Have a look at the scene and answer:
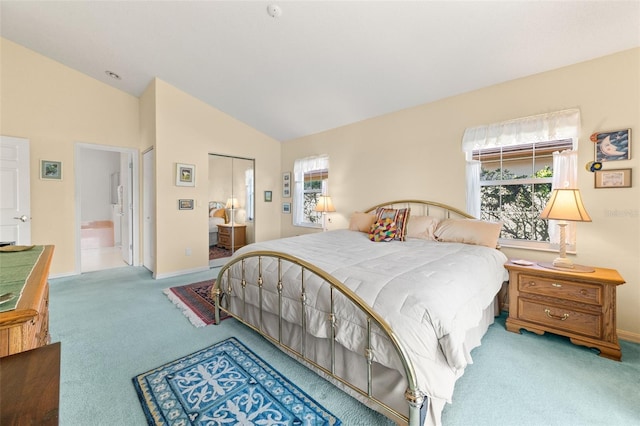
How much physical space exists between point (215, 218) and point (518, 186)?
4.60 meters

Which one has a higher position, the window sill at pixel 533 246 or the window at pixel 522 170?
the window at pixel 522 170

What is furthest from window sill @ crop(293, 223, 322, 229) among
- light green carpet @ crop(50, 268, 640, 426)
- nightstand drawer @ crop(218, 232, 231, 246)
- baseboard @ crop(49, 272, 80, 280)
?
baseboard @ crop(49, 272, 80, 280)

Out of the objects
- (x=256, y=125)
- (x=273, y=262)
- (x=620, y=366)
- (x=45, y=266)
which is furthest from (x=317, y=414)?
(x=256, y=125)

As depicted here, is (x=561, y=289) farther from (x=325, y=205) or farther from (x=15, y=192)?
(x=15, y=192)

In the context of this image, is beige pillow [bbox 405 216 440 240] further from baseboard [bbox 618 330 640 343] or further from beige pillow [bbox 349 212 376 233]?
baseboard [bbox 618 330 640 343]

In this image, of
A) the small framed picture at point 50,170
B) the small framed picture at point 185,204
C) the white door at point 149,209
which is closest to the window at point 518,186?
the small framed picture at point 185,204

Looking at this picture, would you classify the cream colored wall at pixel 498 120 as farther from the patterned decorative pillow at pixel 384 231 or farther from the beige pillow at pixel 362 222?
the patterned decorative pillow at pixel 384 231

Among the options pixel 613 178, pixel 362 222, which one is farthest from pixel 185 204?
pixel 613 178

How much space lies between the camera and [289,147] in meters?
5.71

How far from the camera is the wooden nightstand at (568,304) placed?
6.87ft

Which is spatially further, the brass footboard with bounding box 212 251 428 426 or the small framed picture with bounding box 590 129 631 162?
the small framed picture with bounding box 590 129 631 162

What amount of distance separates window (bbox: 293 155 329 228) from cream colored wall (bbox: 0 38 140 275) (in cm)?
331

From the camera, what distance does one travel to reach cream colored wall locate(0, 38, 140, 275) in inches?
148

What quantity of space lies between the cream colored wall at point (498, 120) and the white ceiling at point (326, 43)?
16cm
